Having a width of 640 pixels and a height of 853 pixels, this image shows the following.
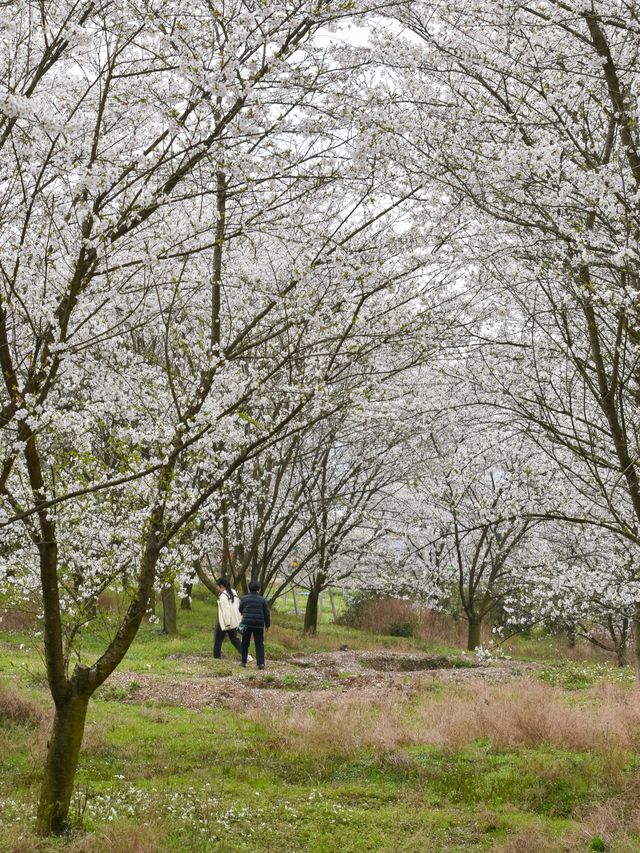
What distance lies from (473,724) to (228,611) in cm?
707

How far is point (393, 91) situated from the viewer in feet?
25.0

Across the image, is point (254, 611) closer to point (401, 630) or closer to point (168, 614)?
point (168, 614)

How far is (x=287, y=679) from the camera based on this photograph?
1407 cm

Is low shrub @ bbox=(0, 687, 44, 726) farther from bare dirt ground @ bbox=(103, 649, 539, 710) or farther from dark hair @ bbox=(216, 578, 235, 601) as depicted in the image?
dark hair @ bbox=(216, 578, 235, 601)

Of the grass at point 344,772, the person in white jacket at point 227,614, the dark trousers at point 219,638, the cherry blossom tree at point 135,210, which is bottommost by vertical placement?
the grass at point 344,772

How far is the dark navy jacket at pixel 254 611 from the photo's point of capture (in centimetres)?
1561

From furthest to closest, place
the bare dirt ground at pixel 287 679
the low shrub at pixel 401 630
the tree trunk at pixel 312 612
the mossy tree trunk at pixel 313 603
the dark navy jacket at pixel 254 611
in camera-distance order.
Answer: the low shrub at pixel 401 630 → the tree trunk at pixel 312 612 → the mossy tree trunk at pixel 313 603 → the dark navy jacket at pixel 254 611 → the bare dirt ground at pixel 287 679

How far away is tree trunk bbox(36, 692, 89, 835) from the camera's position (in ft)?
19.9

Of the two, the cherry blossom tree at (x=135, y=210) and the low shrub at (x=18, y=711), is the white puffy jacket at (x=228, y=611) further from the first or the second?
the cherry blossom tree at (x=135, y=210)

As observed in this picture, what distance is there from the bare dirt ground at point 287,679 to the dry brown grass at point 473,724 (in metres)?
1.25

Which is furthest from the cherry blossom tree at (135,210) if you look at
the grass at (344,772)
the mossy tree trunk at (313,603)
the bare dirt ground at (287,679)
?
the mossy tree trunk at (313,603)

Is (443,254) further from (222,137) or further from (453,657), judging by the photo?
(453,657)

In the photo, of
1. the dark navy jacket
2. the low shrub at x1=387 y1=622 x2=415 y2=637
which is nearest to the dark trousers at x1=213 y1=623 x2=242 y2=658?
the dark navy jacket

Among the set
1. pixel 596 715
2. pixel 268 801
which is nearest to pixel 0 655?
pixel 268 801
